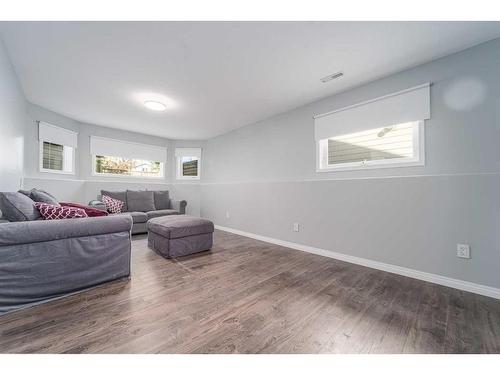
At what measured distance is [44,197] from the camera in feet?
7.02

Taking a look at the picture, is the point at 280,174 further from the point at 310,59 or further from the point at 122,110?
the point at 122,110

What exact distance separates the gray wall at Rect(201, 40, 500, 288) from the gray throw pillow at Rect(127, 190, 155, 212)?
278 centimetres

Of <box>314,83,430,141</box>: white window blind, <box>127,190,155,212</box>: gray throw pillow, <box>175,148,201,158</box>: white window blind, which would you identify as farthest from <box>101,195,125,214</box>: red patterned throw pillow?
<box>314,83,430,141</box>: white window blind

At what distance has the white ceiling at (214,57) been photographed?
5.58 feet

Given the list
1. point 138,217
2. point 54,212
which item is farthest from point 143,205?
point 54,212

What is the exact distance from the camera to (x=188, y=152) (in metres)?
5.46

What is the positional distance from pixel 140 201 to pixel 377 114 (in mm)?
4583

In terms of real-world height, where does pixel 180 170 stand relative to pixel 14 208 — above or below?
above

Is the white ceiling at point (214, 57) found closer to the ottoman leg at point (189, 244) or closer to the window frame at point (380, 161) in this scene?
the window frame at point (380, 161)

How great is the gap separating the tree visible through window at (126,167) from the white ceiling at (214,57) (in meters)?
1.54

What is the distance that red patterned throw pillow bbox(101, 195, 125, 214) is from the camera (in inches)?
152

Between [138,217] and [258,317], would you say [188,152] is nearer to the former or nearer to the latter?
[138,217]
